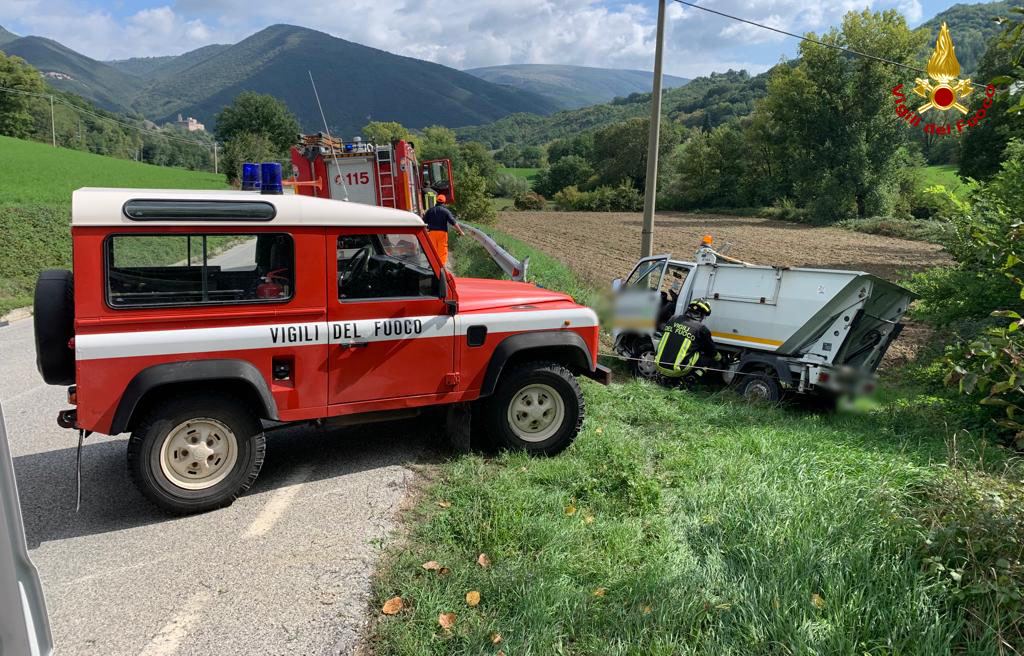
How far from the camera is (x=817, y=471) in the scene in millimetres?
4660

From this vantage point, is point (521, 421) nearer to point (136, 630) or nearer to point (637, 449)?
point (637, 449)

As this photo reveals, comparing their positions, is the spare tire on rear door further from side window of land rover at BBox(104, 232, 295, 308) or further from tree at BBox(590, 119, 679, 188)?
tree at BBox(590, 119, 679, 188)

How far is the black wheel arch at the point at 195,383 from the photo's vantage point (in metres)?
3.90

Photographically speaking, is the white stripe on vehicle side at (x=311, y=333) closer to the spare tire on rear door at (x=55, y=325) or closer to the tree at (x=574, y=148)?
the spare tire on rear door at (x=55, y=325)

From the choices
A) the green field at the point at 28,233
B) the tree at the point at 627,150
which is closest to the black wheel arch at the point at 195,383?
the green field at the point at 28,233

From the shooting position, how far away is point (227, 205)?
13.7 ft

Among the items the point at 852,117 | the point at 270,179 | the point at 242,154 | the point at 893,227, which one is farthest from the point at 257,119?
the point at 270,179

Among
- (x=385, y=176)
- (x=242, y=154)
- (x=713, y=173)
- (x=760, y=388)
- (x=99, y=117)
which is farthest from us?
(x=99, y=117)

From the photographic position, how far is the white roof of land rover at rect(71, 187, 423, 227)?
12.6 ft

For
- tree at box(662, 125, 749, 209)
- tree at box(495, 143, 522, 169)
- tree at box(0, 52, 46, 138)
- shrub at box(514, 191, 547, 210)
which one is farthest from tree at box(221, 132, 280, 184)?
tree at box(495, 143, 522, 169)

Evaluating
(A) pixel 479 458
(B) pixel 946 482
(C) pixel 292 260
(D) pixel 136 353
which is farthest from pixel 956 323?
(D) pixel 136 353

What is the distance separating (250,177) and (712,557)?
429 centimetres

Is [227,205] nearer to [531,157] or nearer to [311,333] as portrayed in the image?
[311,333]

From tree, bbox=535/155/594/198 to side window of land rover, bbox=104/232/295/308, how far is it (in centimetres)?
7656
